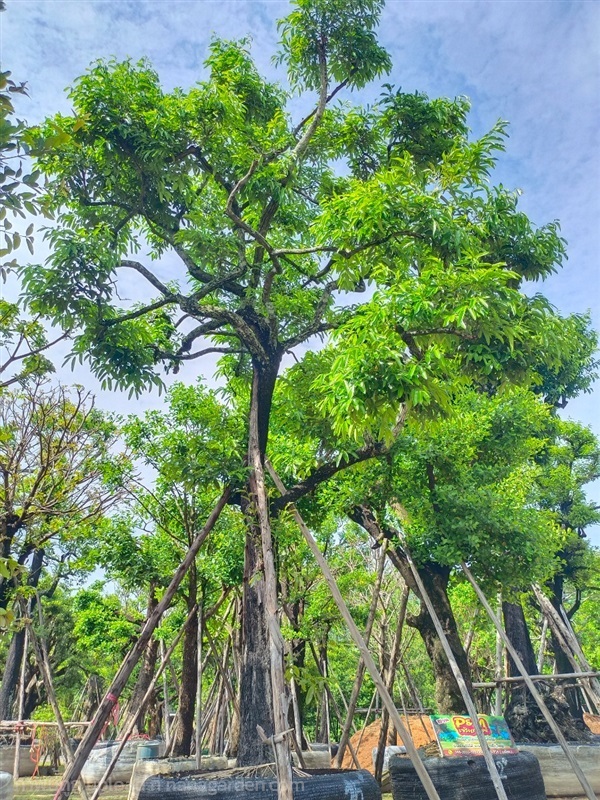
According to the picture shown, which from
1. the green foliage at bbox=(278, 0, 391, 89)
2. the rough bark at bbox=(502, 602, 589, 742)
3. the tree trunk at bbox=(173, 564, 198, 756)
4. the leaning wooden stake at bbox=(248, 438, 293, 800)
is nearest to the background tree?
the tree trunk at bbox=(173, 564, 198, 756)

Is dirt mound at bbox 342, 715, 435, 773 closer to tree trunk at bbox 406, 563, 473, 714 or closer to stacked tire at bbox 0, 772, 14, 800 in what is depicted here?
tree trunk at bbox 406, 563, 473, 714

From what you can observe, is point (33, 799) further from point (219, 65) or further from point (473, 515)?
point (219, 65)

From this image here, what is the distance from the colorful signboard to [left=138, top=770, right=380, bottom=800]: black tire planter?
8.07ft

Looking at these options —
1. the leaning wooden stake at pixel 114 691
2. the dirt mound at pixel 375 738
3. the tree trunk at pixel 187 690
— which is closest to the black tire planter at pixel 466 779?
the leaning wooden stake at pixel 114 691

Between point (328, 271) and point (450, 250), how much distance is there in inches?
89.2

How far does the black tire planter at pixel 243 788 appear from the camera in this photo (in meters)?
4.13

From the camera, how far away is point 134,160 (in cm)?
612

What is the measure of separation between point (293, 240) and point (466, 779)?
6524 millimetres

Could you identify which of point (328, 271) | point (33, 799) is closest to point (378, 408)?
point (328, 271)

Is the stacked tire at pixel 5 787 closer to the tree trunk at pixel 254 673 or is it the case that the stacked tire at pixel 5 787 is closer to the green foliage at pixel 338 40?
the tree trunk at pixel 254 673

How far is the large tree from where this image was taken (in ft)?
16.0

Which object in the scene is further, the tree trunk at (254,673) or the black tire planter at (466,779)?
the black tire planter at (466,779)

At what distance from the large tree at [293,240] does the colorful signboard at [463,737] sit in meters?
2.37

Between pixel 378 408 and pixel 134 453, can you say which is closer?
pixel 378 408
